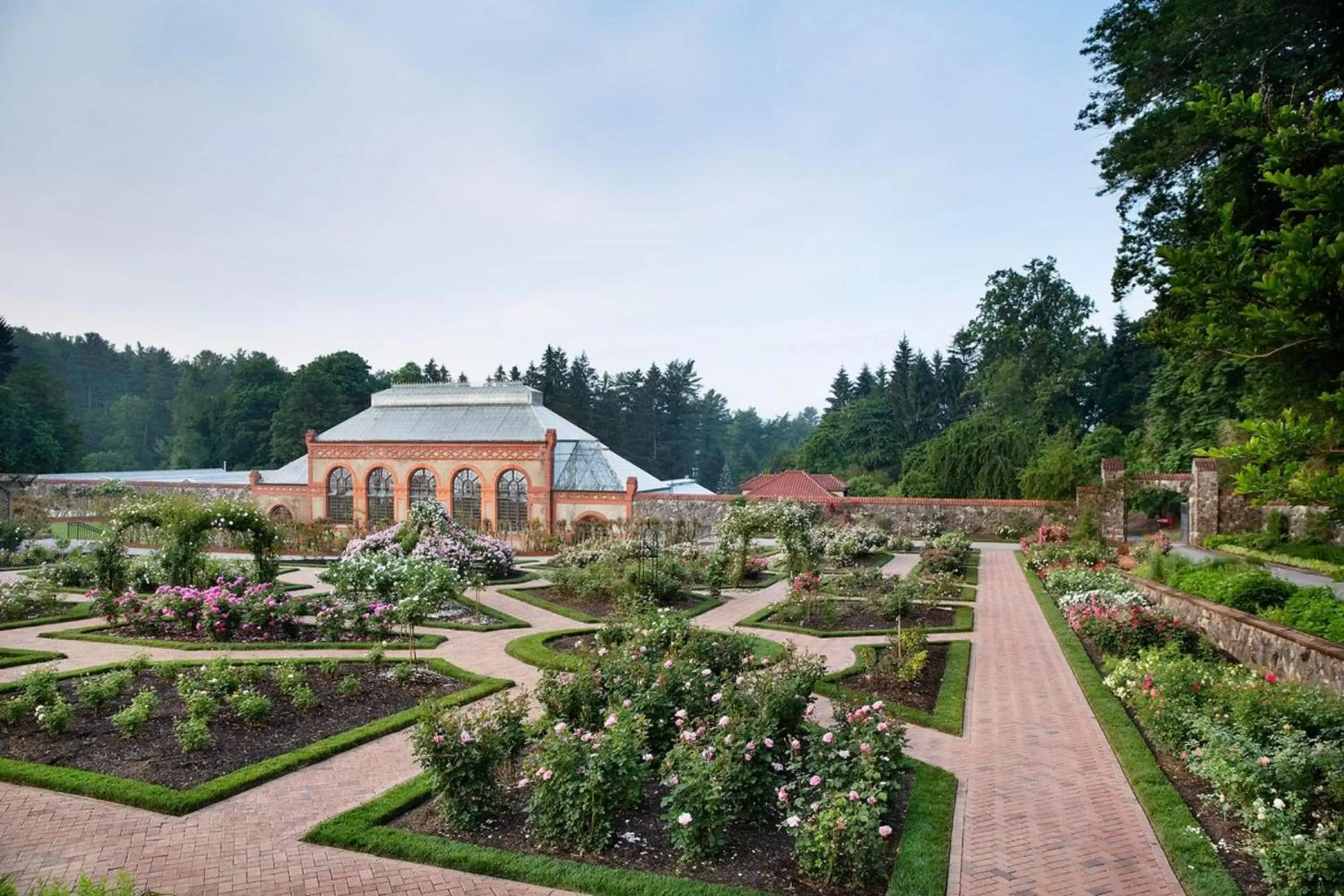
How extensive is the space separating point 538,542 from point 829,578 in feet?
38.8

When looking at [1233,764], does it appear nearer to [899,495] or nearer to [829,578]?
[829,578]

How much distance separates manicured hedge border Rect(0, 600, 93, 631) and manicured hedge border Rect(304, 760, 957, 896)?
10393 mm

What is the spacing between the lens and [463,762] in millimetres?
5512

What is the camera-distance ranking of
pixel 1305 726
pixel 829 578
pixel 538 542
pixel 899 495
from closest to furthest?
pixel 1305 726, pixel 829 578, pixel 538 542, pixel 899 495

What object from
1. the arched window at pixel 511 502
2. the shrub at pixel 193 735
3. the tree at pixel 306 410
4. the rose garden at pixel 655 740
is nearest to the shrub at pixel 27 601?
the rose garden at pixel 655 740

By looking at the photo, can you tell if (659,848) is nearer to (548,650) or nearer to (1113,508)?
(548,650)

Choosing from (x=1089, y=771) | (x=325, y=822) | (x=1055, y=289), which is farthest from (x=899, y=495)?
(x=325, y=822)

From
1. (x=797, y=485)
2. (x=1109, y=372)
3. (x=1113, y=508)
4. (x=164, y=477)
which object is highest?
(x=1109, y=372)

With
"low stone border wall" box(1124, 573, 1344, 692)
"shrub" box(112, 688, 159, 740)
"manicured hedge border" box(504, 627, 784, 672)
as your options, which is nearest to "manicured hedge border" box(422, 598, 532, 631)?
"manicured hedge border" box(504, 627, 784, 672)

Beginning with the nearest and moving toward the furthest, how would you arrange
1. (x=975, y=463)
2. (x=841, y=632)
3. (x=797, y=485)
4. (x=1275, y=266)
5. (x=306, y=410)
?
Answer: (x=1275, y=266) < (x=841, y=632) < (x=975, y=463) < (x=797, y=485) < (x=306, y=410)

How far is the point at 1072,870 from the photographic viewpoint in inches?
198

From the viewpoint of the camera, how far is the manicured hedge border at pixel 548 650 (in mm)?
10133

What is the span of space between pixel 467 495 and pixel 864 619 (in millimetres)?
19384

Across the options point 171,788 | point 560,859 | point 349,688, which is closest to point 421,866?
point 560,859
